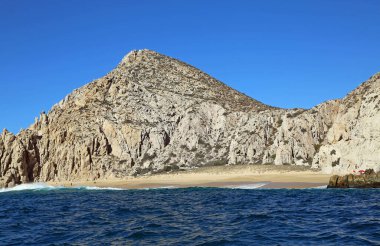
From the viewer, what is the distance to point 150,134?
104 m

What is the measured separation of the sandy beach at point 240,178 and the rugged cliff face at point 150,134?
27.7 feet

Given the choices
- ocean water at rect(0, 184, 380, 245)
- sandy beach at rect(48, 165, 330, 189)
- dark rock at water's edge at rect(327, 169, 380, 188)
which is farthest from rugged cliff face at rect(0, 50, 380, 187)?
ocean water at rect(0, 184, 380, 245)

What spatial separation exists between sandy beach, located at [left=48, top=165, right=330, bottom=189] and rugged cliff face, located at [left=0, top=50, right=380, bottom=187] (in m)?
8.45

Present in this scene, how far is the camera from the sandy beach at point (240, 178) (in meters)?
58.7

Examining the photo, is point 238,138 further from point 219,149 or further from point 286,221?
point 286,221

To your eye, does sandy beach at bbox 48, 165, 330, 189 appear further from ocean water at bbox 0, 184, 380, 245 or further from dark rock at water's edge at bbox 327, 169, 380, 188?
ocean water at bbox 0, 184, 380, 245

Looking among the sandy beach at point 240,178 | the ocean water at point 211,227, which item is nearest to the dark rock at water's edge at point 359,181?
the sandy beach at point 240,178

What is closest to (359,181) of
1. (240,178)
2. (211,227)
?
(240,178)

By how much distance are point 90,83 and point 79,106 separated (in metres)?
10.9

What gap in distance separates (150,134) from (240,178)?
39.7 meters

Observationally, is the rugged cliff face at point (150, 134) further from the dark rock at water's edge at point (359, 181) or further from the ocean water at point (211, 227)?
the ocean water at point (211, 227)

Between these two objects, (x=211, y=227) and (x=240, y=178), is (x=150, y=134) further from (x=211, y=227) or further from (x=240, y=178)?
(x=211, y=227)

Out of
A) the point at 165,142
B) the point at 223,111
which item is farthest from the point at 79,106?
the point at 223,111

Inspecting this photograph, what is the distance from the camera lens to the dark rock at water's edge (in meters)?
47.5
